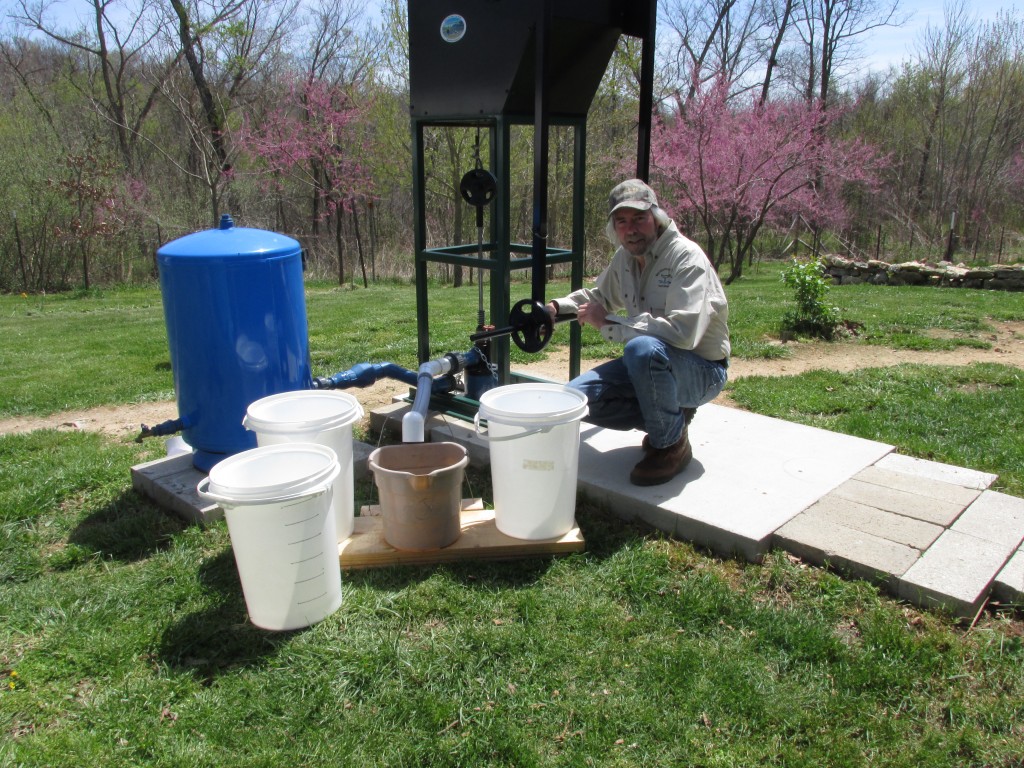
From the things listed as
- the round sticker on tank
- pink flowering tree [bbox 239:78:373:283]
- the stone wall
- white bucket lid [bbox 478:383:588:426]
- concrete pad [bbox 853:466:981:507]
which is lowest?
concrete pad [bbox 853:466:981:507]

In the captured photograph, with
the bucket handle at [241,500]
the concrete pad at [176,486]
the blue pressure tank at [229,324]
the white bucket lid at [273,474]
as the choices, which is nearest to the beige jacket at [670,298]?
the blue pressure tank at [229,324]

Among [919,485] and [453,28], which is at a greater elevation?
[453,28]

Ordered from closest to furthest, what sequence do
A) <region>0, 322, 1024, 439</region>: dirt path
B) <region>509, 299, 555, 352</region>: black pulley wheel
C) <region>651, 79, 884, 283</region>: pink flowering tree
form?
<region>509, 299, 555, 352</region>: black pulley wheel → <region>0, 322, 1024, 439</region>: dirt path → <region>651, 79, 884, 283</region>: pink flowering tree

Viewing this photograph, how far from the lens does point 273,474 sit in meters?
2.31

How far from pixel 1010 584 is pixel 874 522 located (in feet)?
1.48

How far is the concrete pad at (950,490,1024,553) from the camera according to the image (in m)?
2.54

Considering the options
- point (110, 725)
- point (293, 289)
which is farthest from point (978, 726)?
point (293, 289)

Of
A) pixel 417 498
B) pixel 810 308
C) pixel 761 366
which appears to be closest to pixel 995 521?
pixel 417 498

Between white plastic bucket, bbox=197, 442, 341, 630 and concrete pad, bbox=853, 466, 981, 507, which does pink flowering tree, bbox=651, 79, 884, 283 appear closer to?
concrete pad, bbox=853, 466, 981, 507

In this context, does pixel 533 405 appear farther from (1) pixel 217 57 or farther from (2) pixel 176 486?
(1) pixel 217 57

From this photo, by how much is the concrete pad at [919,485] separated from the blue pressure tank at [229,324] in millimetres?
2460

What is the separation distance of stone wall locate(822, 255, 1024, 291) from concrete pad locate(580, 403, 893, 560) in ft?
22.8

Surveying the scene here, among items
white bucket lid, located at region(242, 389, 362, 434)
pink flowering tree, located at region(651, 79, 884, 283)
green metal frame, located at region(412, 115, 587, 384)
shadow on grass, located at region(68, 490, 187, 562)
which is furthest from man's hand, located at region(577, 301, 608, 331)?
pink flowering tree, located at region(651, 79, 884, 283)

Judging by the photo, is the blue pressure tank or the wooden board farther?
the blue pressure tank
